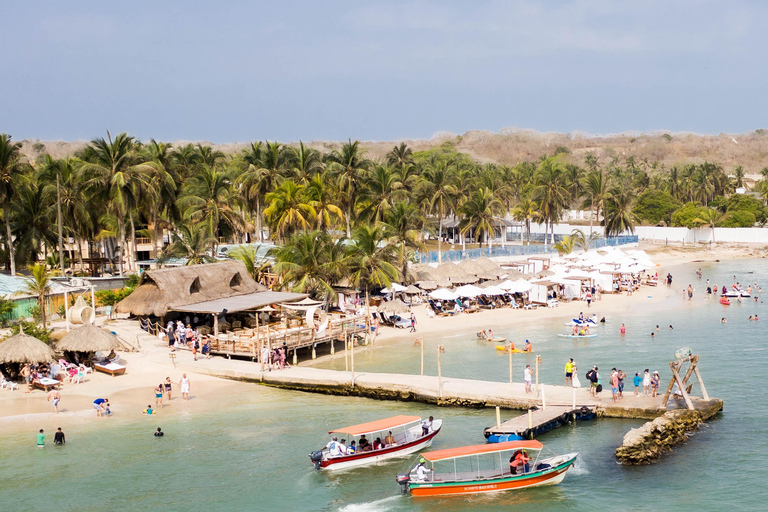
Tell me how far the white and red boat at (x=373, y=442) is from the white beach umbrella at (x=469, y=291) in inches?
989

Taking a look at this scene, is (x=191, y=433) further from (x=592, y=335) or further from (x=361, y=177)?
(x=361, y=177)

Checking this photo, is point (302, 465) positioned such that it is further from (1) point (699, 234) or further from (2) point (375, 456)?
(1) point (699, 234)

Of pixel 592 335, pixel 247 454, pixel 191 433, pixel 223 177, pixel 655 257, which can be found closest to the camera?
pixel 247 454

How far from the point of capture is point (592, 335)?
1734 inches

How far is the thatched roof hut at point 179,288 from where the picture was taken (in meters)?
38.7

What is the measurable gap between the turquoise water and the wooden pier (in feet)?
1.44

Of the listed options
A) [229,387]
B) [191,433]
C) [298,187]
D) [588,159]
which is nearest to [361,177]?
[298,187]

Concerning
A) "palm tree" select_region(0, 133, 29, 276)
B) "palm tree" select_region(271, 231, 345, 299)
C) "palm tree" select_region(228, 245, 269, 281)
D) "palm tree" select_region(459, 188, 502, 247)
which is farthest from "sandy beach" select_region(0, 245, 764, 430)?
"palm tree" select_region(459, 188, 502, 247)

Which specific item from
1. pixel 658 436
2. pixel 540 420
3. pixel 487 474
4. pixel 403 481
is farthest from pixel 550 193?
pixel 403 481

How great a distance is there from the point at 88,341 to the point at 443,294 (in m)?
24.2

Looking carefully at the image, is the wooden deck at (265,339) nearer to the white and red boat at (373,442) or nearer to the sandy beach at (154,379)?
the sandy beach at (154,379)

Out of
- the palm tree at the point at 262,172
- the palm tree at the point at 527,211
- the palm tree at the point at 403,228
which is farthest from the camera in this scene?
the palm tree at the point at 527,211

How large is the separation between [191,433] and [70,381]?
8304mm

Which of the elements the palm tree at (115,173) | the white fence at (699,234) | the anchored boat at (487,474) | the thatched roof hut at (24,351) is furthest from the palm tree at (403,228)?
the white fence at (699,234)
